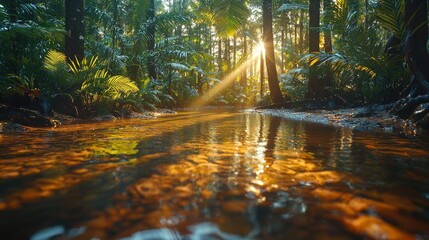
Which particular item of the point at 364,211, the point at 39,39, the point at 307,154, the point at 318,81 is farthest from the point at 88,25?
the point at 364,211

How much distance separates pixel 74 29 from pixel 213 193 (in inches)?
254

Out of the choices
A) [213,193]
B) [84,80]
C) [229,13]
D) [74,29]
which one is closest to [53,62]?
[84,80]

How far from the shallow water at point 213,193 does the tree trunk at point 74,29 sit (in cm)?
451

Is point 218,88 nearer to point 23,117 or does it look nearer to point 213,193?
point 23,117

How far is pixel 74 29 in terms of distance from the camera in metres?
6.62

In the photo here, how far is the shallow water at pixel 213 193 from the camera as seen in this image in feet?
3.79

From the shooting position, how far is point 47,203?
4.58 feet

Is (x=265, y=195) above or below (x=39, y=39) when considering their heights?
below

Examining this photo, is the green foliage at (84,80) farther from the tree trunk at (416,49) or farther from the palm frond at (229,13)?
the tree trunk at (416,49)

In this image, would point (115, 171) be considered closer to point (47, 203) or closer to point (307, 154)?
point (47, 203)

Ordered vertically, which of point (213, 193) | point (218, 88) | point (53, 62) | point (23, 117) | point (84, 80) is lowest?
point (213, 193)

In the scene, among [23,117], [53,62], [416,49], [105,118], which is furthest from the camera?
[105,118]

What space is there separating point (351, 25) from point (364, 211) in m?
7.50

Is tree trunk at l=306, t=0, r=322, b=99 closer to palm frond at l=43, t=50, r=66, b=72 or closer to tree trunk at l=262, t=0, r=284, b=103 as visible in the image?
tree trunk at l=262, t=0, r=284, b=103
